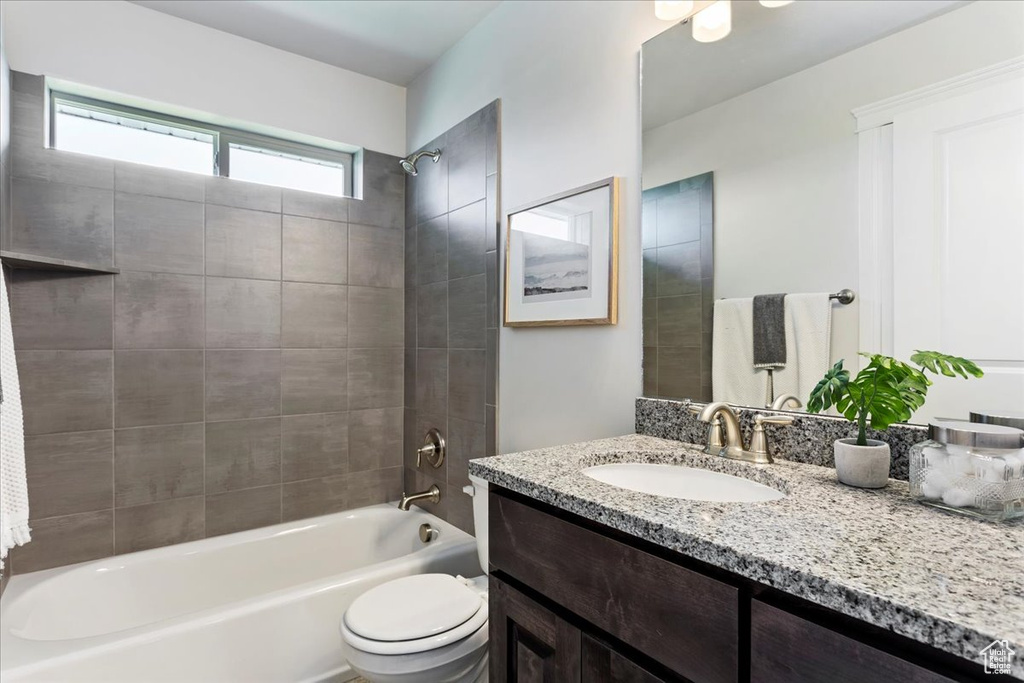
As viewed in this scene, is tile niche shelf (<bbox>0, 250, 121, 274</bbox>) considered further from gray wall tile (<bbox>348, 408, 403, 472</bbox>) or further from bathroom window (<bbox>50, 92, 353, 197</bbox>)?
gray wall tile (<bbox>348, 408, 403, 472</bbox>)

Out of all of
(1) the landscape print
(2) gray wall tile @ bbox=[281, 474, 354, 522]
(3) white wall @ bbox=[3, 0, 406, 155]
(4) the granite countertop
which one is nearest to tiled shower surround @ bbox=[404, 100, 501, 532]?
(1) the landscape print

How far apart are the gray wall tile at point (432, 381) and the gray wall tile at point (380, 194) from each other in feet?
2.43

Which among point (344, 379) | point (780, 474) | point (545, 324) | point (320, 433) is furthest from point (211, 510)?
point (780, 474)

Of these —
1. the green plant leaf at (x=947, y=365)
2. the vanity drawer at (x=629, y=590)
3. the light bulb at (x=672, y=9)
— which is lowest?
the vanity drawer at (x=629, y=590)

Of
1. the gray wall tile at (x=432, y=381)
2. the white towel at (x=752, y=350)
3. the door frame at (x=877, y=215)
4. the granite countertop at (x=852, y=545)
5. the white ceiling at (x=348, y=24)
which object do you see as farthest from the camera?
the gray wall tile at (x=432, y=381)

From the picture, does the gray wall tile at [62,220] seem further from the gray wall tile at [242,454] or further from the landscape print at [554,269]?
the landscape print at [554,269]

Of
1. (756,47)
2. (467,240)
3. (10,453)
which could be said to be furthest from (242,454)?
(756,47)

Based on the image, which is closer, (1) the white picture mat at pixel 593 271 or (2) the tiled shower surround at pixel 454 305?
(1) the white picture mat at pixel 593 271

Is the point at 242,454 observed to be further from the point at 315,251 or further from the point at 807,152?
the point at 807,152

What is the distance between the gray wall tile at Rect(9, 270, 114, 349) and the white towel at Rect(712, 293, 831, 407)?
89.5 inches

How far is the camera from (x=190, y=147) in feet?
7.61

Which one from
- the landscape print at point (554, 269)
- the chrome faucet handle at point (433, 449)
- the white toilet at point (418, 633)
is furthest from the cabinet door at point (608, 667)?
the chrome faucet handle at point (433, 449)

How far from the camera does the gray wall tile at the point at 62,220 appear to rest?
189 centimetres

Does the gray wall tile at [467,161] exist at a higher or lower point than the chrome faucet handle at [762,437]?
higher
